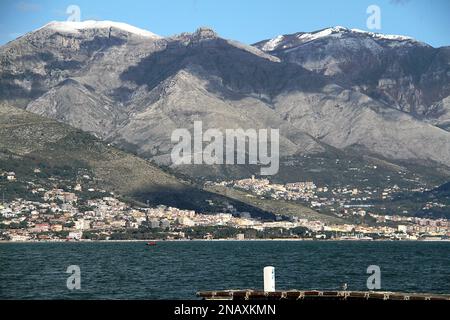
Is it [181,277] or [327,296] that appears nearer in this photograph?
[327,296]

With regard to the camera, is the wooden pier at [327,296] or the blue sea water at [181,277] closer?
the wooden pier at [327,296]

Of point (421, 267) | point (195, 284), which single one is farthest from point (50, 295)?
point (421, 267)

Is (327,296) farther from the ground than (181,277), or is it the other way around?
(181,277)

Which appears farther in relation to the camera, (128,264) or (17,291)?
(128,264)

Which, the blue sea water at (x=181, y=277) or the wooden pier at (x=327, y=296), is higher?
the blue sea water at (x=181, y=277)

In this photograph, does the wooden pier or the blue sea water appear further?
the blue sea water

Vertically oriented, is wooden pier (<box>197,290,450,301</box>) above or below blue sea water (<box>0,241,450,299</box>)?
below
